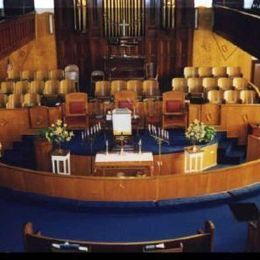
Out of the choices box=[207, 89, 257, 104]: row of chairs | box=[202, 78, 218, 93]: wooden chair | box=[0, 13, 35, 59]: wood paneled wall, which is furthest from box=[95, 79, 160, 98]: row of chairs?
box=[0, 13, 35, 59]: wood paneled wall

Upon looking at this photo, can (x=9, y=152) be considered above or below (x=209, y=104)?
below

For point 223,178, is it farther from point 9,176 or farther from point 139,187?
point 9,176

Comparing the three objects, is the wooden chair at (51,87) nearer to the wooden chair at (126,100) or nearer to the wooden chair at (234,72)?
the wooden chair at (126,100)

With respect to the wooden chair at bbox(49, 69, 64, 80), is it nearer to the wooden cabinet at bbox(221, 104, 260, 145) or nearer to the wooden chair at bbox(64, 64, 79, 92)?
the wooden chair at bbox(64, 64, 79, 92)

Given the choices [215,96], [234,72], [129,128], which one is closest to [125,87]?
[215,96]

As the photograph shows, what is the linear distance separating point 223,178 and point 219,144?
2605 mm

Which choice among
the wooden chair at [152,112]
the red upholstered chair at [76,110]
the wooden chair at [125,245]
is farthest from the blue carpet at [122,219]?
the wooden chair at [152,112]

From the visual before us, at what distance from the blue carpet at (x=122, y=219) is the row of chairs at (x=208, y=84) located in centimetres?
411

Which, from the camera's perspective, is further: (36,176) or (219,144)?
(219,144)

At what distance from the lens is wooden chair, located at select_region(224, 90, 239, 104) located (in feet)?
33.7

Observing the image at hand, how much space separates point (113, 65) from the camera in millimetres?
12953

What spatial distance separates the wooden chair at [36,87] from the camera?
35.9 ft

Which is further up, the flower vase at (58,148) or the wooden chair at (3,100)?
the wooden chair at (3,100)

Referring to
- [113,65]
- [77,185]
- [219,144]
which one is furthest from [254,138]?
[113,65]
